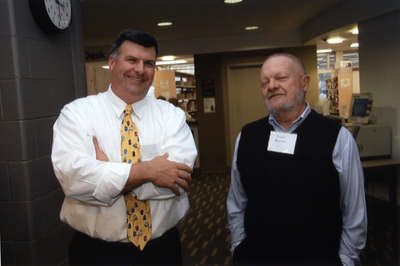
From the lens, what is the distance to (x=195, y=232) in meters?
3.71

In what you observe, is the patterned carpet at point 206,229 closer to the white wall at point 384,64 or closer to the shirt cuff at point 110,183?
the shirt cuff at point 110,183

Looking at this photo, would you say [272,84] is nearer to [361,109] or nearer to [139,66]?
[139,66]

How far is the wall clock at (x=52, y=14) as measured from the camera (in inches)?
90.8

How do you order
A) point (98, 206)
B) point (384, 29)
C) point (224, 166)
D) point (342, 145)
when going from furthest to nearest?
point (224, 166) → point (384, 29) → point (342, 145) → point (98, 206)

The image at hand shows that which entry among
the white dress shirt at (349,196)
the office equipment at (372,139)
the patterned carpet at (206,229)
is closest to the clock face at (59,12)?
the white dress shirt at (349,196)

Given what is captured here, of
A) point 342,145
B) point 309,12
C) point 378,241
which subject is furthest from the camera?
point 309,12

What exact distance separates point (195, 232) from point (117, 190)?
8.57 ft

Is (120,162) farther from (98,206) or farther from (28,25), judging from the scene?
(28,25)

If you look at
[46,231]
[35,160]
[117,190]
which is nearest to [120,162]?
[117,190]

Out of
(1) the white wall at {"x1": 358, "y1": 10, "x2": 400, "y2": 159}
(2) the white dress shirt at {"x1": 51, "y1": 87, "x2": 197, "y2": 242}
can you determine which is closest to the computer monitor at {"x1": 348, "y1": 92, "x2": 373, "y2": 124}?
(1) the white wall at {"x1": 358, "y1": 10, "x2": 400, "y2": 159}

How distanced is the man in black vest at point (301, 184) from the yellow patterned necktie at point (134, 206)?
54 cm

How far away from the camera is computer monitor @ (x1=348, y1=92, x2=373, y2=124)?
4.05m

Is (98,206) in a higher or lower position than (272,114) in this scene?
lower

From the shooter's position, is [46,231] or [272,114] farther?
[46,231]
